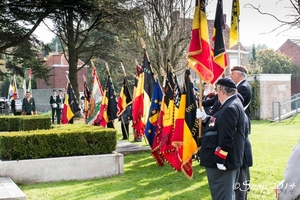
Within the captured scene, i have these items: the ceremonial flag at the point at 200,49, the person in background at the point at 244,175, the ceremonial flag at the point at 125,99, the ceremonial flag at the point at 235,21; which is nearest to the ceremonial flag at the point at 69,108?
the ceremonial flag at the point at 125,99

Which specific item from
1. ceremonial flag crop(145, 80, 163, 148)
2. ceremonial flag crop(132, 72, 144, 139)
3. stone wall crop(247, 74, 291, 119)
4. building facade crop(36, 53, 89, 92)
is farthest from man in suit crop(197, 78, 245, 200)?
building facade crop(36, 53, 89, 92)

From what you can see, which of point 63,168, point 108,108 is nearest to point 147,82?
point 108,108

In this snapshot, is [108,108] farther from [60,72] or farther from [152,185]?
[60,72]

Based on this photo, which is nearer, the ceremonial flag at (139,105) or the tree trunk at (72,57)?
the ceremonial flag at (139,105)

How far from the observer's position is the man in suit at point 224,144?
517 cm

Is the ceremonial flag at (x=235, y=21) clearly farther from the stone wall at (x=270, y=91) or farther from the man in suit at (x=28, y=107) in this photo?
the stone wall at (x=270, y=91)

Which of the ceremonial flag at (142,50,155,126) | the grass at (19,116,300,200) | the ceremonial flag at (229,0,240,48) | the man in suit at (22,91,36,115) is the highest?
the ceremonial flag at (229,0,240,48)

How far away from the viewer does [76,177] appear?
28.9 ft

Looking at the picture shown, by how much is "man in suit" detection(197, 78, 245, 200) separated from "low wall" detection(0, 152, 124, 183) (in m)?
4.09

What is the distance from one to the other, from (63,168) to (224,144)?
4.68 metres

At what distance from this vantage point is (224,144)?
516 centimetres

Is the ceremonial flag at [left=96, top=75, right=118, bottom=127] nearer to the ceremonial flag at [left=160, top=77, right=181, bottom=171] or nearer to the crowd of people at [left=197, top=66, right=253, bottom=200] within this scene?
the ceremonial flag at [left=160, top=77, right=181, bottom=171]

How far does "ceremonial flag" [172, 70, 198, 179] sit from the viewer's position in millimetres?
7465

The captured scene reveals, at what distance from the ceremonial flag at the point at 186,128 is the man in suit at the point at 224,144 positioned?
2.00 metres
